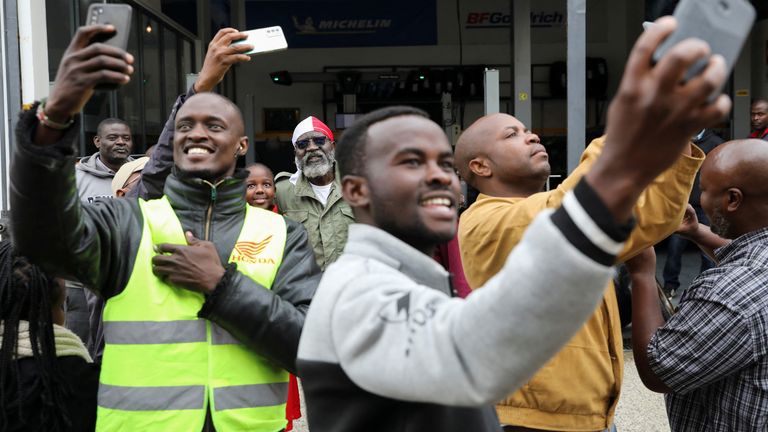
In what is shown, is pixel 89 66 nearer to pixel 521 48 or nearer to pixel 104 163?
pixel 104 163

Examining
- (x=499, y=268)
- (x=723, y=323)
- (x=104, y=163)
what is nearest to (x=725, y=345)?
(x=723, y=323)

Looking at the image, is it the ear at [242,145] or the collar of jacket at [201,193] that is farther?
the ear at [242,145]

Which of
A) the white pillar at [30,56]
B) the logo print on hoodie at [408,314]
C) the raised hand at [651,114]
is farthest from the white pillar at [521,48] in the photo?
the raised hand at [651,114]

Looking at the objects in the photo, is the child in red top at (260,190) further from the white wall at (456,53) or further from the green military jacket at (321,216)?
the white wall at (456,53)

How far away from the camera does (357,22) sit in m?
15.9

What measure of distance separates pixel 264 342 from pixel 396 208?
38.4 inches

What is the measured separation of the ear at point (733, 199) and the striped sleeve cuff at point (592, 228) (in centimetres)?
159

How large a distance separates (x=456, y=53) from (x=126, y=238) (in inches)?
599

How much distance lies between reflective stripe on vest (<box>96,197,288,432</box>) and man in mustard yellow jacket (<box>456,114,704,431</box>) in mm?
753

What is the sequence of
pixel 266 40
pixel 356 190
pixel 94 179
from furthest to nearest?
pixel 94 179
pixel 266 40
pixel 356 190

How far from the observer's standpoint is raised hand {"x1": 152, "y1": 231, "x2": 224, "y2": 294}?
2.31m

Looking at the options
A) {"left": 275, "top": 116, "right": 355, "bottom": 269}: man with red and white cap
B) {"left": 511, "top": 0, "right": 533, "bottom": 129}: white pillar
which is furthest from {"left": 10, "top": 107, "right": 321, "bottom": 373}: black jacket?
{"left": 511, "top": 0, "right": 533, "bottom": 129}: white pillar

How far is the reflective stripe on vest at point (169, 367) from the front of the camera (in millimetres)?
2305

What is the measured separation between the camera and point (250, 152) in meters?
12.1
